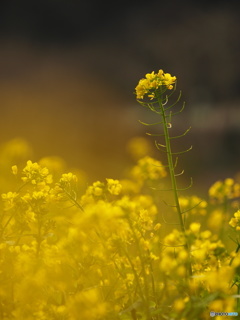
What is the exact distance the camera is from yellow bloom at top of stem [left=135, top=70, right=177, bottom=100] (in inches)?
77.1

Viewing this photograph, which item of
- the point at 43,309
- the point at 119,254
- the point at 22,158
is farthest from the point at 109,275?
the point at 22,158

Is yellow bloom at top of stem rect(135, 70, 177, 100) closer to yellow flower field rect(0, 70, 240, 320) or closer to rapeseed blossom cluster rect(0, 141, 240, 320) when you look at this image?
yellow flower field rect(0, 70, 240, 320)

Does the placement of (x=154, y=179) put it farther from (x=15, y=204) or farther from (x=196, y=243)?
(x=196, y=243)

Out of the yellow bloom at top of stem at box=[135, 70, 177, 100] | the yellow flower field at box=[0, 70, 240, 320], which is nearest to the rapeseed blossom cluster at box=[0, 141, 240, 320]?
the yellow flower field at box=[0, 70, 240, 320]

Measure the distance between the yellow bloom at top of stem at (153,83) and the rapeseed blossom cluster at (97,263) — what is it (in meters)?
0.32

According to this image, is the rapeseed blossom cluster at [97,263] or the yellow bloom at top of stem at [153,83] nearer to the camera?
the rapeseed blossom cluster at [97,263]

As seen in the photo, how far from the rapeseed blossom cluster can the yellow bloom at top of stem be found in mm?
321

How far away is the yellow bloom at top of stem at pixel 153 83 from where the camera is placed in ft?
6.42

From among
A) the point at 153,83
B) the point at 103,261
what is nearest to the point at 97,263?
the point at 103,261

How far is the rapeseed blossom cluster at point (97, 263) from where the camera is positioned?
1463 millimetres

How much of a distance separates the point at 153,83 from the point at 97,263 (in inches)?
30.8

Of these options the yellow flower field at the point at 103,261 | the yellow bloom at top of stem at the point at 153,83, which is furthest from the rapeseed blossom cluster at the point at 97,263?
the yellow bloom at top of stem at the point at 153,83

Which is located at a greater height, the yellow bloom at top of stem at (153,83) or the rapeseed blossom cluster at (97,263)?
the yellow bloom at top of stem at (153,83)

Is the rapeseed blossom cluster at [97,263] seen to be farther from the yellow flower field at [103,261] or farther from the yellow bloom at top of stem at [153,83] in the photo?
the yellow bloom at top of stem at [153,83]
